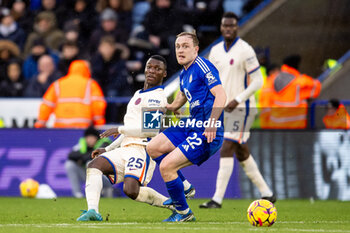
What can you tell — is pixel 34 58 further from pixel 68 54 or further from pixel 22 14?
pixel 22 14

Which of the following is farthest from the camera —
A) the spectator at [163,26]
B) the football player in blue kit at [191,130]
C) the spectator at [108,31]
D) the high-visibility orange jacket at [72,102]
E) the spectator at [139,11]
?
the spectator at [139,11]

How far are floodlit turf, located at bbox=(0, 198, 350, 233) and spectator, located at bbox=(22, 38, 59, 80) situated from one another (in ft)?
15.5

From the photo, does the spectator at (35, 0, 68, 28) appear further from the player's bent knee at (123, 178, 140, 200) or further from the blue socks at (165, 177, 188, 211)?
the blue socks at (165, 177, 188, 211)

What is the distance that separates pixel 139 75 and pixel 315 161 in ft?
13.4

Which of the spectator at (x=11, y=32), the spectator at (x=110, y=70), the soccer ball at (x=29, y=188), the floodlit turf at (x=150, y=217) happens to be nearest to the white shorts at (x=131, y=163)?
the floodlit turf at (x=150, y=217)

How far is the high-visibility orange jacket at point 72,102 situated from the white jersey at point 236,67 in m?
3.46

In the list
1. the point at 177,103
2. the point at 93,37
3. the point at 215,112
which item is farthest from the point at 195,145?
the point at 93,37

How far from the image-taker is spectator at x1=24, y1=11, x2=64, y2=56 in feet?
→ 57.1

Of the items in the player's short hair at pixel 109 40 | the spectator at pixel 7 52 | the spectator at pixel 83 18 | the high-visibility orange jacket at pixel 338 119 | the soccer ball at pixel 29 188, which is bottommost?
the soccer ball at pixel 29 188

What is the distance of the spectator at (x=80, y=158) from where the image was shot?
43.0 ft

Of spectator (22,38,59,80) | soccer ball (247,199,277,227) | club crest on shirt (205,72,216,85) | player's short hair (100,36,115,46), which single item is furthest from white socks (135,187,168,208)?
spectator (22,38,59,80)

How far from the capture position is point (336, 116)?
42.5 ft

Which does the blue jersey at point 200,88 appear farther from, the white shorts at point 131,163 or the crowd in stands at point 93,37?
the crowd in stands at point 93,37

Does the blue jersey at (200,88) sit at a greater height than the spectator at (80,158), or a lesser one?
greater
